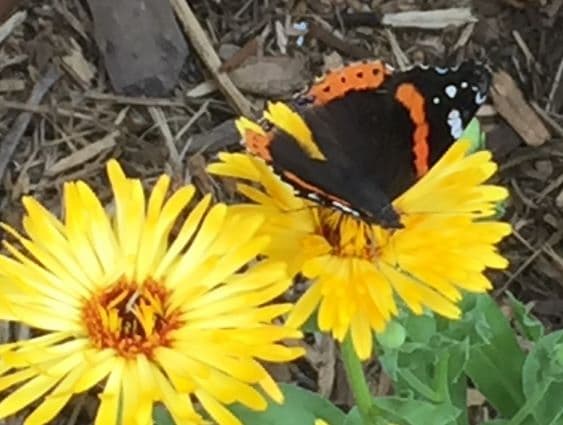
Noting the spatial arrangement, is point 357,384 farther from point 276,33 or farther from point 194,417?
point 276,33

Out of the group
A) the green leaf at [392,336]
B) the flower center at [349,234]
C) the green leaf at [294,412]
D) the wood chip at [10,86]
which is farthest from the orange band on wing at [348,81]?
the wood chip at [10,86]

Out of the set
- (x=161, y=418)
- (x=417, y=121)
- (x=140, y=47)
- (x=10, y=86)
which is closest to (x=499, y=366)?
(x=161, y=418)

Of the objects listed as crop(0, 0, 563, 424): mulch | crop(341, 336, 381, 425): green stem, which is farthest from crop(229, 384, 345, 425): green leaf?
crop(0, 0, 563, 424): mulch

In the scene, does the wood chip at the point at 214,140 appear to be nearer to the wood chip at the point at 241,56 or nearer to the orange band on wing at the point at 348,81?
the wood chip at the point at 241,56

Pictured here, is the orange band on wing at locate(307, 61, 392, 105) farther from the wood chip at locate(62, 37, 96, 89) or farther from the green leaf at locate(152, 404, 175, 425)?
the wood chip at locate(62, 37, 96, 89)

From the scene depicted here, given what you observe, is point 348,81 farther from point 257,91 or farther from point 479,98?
point 257,91
